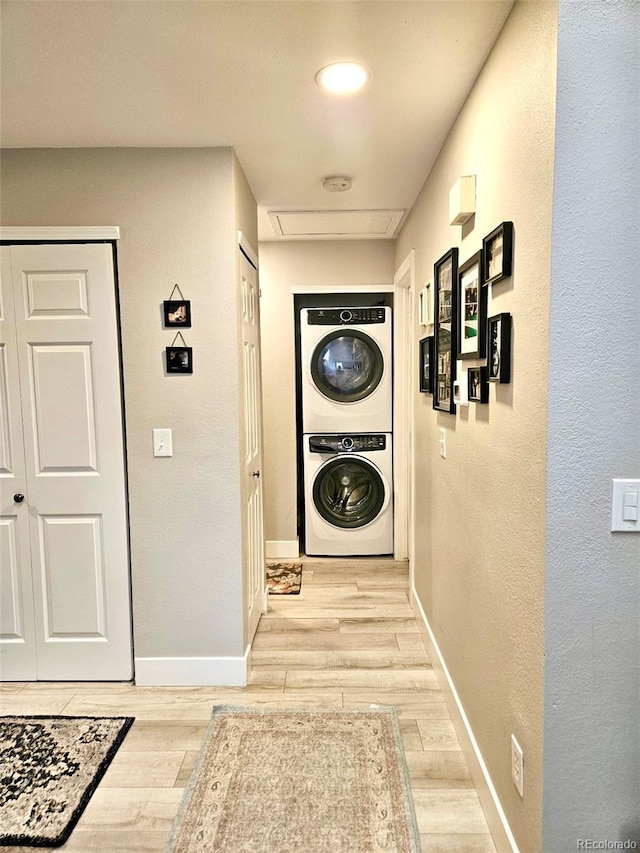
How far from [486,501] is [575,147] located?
1019 mm

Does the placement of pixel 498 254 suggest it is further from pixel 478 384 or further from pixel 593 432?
pixel 593 432

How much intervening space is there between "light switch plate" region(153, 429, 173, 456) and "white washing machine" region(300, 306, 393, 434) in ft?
5.91

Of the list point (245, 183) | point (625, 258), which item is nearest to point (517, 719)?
point (625, 258)

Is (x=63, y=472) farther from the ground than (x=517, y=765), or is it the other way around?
(x=63, y=472)

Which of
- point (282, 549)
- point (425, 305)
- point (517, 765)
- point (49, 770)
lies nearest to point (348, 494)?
point (282, 549)

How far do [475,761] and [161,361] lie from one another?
1.99 m

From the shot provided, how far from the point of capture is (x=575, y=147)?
120 centimetres

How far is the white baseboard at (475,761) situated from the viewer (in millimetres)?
1561

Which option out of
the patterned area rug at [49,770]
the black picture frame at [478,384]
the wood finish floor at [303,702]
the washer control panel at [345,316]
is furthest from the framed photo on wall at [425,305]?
the patterned area rug at [49,770]

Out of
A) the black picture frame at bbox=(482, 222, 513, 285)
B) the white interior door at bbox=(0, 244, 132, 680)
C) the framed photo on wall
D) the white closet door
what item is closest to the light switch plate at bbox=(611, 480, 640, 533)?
the black picture frame at bbox=(482, 222, 513, 285)

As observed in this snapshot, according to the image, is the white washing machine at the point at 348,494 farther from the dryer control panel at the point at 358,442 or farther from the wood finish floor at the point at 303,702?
the wood finish floor at the point at 303,702

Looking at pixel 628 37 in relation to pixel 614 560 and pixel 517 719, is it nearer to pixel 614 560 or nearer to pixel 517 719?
pixel 614 560

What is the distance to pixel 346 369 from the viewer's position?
13.4 ft

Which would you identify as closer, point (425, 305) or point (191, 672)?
point (191, 672)
